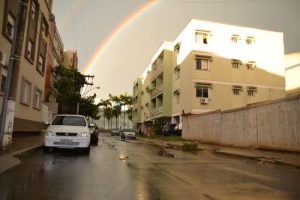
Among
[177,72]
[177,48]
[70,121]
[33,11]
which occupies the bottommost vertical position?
[70,121]

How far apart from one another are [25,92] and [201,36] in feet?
81.0

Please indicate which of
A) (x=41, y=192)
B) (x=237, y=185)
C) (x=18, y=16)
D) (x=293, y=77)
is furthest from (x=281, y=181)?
(x=293, y=77)

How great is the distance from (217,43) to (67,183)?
36929 millimetres

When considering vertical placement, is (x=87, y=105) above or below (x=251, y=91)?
below

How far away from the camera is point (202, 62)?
132 feet

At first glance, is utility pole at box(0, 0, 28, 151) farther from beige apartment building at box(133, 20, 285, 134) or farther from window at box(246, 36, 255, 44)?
window at box(246, 36, 255, 44)

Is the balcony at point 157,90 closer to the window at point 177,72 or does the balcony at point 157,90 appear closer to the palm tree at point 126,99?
the window at point 177,72

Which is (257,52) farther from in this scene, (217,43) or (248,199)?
(248,199)

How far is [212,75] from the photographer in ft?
132

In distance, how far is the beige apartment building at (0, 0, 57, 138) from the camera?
680 inches

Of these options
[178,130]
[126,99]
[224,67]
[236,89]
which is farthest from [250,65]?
[126,99]

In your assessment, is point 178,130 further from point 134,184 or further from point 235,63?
point 134,184

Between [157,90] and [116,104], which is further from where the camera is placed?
[116,104]

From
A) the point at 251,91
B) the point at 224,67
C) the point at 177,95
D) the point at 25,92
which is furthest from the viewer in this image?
the point at 177,95
